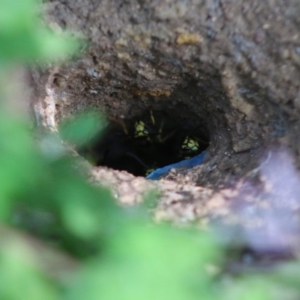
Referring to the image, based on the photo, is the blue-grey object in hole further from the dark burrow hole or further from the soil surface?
the soil surface

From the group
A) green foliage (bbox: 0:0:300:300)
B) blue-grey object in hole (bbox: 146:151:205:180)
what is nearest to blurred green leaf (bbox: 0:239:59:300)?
green foliage (bbox: 0:0:300:300)

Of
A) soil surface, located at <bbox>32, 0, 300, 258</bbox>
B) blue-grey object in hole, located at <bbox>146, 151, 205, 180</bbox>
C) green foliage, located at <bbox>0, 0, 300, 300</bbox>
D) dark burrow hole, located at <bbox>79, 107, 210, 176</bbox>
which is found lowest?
green foliage, located at <bbox>0, 0, 300, 300</bbox>

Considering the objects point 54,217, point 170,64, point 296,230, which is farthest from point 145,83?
point 54,217

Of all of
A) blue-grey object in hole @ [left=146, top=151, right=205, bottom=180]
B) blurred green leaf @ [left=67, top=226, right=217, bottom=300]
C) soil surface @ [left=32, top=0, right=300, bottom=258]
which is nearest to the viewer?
blurred green leaf @ [left=67, top=226, right=217, bottom=300]

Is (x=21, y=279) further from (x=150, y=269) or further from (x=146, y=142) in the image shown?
(x=146, y=142)

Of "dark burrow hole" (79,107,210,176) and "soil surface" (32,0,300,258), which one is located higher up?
"dark burrow hole" (79,107,210,176)

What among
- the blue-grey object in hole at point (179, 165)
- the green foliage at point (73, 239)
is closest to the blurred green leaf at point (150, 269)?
the green foliage at point (73, 239)

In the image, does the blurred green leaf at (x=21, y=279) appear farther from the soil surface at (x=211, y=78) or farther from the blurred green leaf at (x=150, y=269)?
the soil surface at (x=211, y=78)
